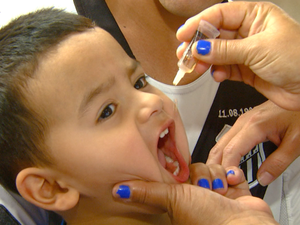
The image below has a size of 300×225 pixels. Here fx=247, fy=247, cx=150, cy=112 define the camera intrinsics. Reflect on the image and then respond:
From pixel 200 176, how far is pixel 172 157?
127 mm

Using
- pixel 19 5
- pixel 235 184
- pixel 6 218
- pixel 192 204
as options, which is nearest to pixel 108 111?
pixel 192 204

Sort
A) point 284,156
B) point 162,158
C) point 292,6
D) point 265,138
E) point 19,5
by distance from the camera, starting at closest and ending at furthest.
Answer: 1. point 162,158
2. point 284,156
3. point 265,138
4. point 19,5
5. point 292,6

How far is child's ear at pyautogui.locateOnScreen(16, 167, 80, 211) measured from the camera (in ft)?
2.38

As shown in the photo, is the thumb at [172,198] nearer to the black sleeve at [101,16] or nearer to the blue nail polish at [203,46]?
the blue nail polish at [203,46]

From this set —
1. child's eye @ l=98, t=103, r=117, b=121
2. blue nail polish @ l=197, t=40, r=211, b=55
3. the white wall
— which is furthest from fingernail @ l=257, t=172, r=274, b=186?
the white wall

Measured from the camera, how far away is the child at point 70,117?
0.70 metres

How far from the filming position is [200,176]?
36.8 inches

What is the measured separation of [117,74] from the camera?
30.1 inches

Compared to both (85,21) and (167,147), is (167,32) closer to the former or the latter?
(85,21)

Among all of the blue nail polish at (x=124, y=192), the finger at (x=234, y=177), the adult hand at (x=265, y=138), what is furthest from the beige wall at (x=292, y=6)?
the blue nail polish at (x=124, y=192)

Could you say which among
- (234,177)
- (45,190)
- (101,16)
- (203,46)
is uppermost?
(101,16)

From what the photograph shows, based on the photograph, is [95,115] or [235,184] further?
[235,184]

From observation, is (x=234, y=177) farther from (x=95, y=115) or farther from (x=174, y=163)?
(x=95, y=115)

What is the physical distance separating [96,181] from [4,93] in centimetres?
37
